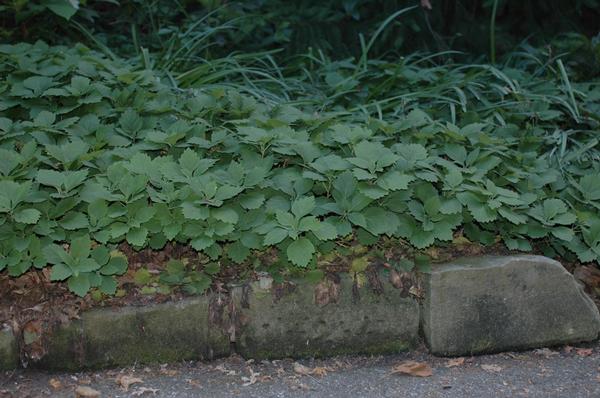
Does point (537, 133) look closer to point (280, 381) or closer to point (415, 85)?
point (415, 85)

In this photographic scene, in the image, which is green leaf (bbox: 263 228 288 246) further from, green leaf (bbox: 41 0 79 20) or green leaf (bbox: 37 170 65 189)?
green leaf (bbox: 41 0 79 20)

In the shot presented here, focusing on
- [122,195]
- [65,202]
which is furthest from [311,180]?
[65,202]

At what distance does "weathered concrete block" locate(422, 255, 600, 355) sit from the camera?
2.71 metres

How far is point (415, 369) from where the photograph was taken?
8.43ft

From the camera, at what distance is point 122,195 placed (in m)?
2.54

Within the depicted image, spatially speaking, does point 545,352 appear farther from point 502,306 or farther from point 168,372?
point 168,372

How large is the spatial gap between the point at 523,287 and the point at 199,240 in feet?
3.89

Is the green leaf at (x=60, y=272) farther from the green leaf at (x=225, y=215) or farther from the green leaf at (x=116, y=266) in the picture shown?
the green leaf at (x=225, y=215)

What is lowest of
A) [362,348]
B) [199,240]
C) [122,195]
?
[362,348]

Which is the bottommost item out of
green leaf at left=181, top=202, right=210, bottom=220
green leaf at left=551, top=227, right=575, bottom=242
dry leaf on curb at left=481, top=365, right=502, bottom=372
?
dry leaf on curb at left=481, top=365, right=502, bottom=372

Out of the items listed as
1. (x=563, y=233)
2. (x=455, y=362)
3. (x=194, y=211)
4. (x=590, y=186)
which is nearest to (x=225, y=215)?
(x=194, y=211)

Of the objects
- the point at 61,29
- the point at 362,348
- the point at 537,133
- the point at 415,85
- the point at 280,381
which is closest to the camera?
the point at 280,381

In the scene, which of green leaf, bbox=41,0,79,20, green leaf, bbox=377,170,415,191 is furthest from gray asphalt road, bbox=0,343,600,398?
green leaf, bbox=41,0,79,20

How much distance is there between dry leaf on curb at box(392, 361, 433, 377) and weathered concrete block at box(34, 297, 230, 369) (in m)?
0.59
